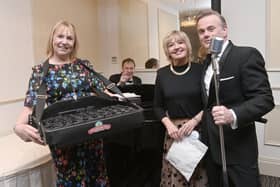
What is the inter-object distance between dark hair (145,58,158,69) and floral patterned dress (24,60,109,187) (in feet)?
7.04

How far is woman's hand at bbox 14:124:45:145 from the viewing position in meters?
1.30

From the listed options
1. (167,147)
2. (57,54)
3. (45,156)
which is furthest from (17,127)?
(167,147)

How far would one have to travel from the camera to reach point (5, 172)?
1.80 meters

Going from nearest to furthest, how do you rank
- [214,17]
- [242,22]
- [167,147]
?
1. [214,17]
2. [167,147]
3. [242,22]

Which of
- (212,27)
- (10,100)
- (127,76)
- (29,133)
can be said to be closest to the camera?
(29,133)

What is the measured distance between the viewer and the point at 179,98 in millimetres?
1845

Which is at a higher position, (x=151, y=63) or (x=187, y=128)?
(x=151, y=63)

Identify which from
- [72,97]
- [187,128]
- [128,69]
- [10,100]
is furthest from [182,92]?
[10,100]

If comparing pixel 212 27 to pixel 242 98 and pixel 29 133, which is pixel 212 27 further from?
pixel 29 133

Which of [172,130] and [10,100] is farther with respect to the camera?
[10,100]

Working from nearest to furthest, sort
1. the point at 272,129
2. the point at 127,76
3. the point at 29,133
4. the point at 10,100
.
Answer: the point at 29,133, the point at 10,100, the point at 272,129, the point at 127,76

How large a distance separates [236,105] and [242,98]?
0.05 m

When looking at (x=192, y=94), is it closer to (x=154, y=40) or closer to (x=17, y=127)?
(x=17, y=127)

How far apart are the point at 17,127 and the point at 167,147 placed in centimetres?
101
